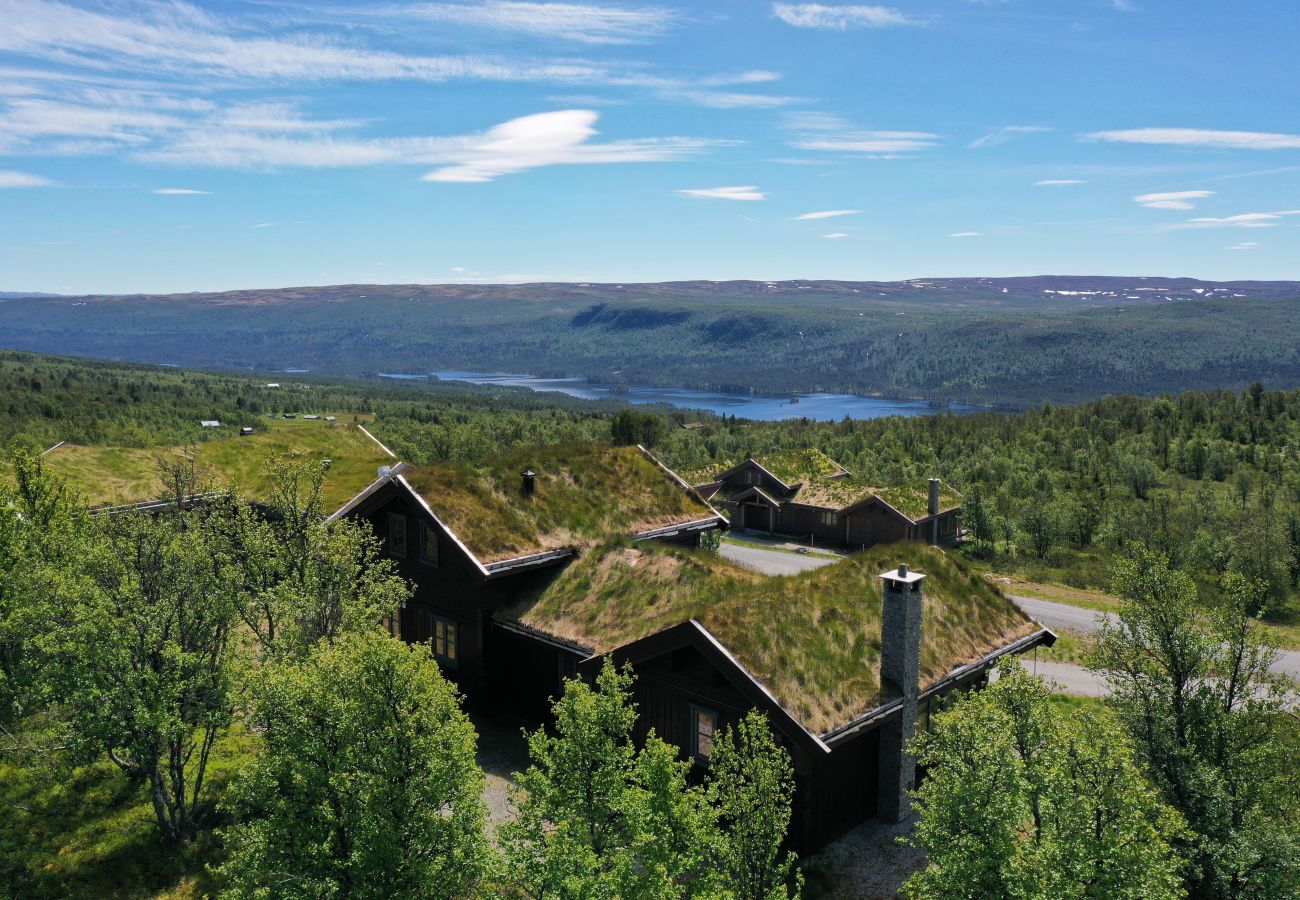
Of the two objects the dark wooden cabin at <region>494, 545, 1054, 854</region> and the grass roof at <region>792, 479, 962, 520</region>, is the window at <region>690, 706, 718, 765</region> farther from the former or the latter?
the grass roof at <region>792, 479, 962, 520</region>

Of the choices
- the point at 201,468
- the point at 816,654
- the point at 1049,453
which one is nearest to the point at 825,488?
the point at 201,468

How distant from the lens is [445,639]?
27.0 m

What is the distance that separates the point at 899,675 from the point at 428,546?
51.7 feet

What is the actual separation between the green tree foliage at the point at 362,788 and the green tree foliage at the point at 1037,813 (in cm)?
763

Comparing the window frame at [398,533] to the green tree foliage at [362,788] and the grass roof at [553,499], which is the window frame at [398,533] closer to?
the grass roof at [553,499]

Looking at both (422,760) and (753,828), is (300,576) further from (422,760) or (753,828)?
(753,828)

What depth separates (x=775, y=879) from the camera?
42.8 feet

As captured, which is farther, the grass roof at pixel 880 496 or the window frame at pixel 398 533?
the grass roof at pixel 880 496

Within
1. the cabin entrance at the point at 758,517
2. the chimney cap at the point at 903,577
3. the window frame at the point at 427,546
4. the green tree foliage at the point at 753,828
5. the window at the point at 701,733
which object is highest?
the chimney cap at the point at 903,577

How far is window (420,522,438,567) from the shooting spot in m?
26.4

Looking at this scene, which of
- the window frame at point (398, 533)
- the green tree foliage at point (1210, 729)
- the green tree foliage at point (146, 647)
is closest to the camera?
the green tree foliage at point (1210, 729)

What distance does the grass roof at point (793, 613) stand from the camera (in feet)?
60.0

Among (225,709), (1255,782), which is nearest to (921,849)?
(1255,782)

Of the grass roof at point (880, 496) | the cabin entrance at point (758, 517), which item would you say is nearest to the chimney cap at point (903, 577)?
the grass roof at point (880, 496)
